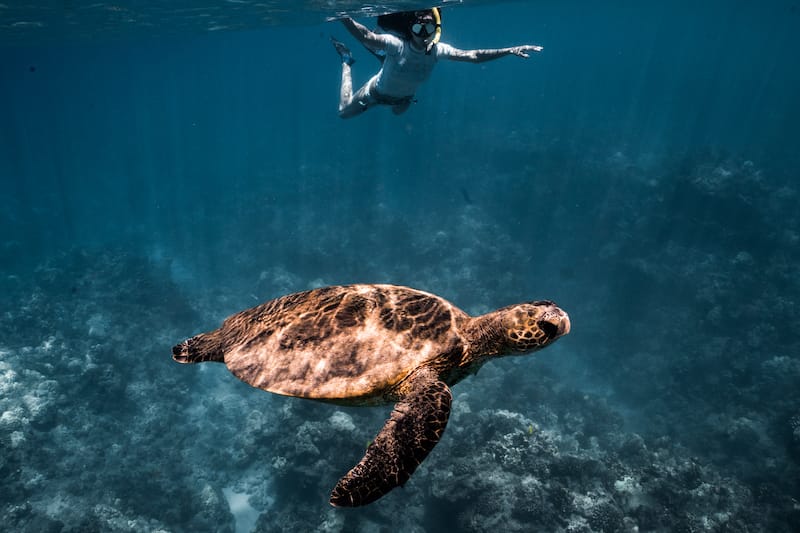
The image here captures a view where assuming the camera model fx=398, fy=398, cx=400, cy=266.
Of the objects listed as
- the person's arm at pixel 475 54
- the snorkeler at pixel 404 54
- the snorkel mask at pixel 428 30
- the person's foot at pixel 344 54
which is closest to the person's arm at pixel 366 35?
the snorkeler at pixel 404 54

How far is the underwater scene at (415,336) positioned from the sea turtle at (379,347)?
0.03 metres

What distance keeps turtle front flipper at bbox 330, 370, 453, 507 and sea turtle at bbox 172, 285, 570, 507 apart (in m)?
0.01

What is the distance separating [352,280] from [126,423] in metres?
11.0

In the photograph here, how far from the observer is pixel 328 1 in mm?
18969

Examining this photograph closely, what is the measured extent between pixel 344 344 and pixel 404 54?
8524 millimetres

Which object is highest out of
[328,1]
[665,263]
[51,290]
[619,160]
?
[328,1]

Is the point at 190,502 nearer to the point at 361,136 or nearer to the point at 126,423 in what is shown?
the point at 126,423

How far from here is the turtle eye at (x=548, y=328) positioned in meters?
3.50

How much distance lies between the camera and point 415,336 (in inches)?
145

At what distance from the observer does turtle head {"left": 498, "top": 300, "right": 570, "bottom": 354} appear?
3.52m

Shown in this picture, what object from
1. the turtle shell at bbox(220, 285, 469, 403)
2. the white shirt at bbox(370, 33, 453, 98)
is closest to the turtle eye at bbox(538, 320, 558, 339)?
the turtle shell at bbox(220, 285, 469, 403)

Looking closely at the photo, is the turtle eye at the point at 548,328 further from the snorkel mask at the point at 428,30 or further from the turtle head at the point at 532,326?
the snorkel mask at the point at 428,30

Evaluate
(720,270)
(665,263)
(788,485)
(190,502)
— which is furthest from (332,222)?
(788,485)

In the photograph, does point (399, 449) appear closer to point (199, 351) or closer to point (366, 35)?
point (199, 351)
